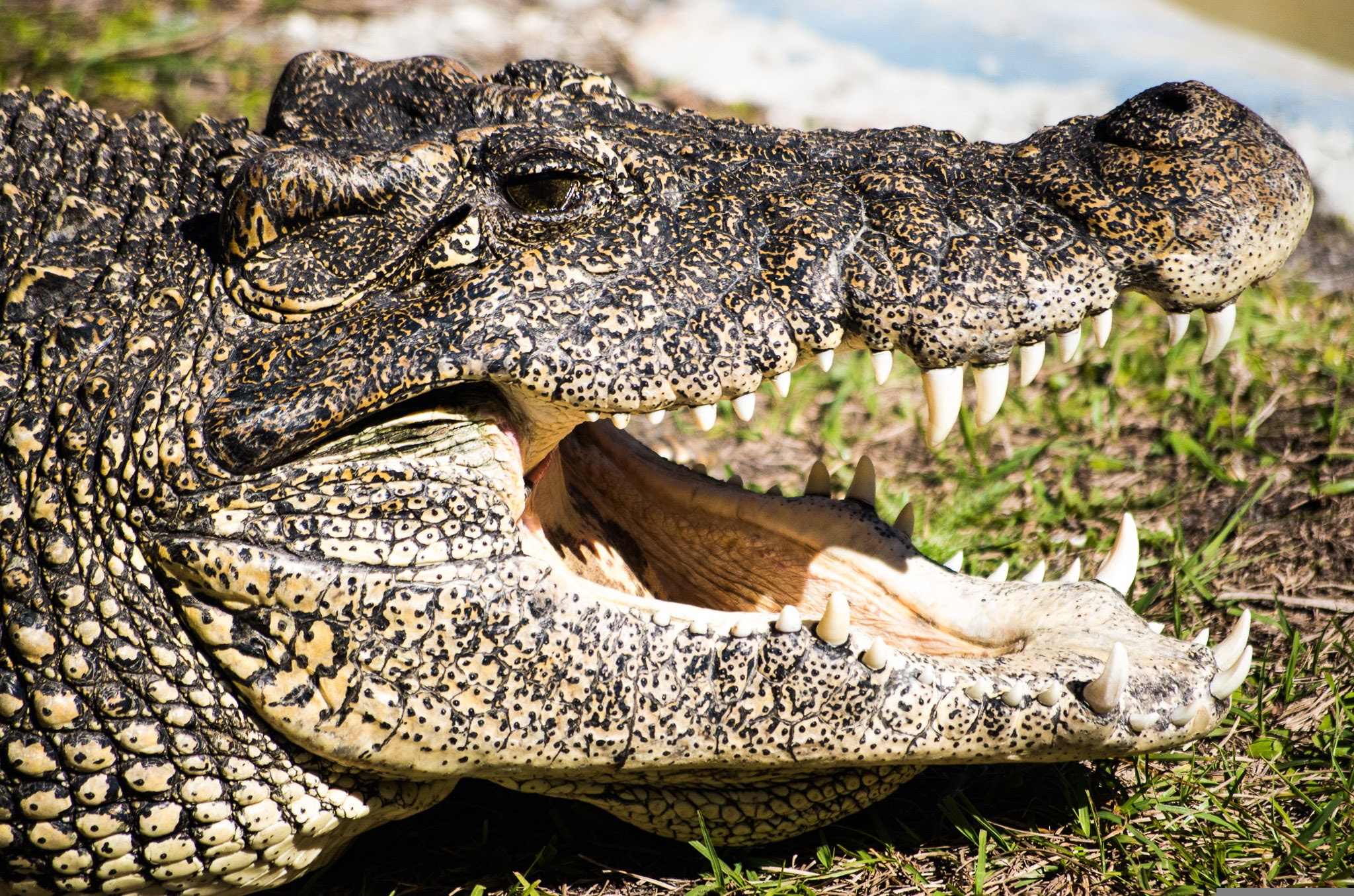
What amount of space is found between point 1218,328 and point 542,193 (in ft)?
5.01

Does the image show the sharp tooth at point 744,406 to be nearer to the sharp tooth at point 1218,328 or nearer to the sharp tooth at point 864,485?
the sharp tooth at point 864,485

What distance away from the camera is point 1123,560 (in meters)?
2.90

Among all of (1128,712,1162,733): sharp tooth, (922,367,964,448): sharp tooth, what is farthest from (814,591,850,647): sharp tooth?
(1128,712,1162,733): sharp tooth

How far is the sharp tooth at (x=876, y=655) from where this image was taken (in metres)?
2.34

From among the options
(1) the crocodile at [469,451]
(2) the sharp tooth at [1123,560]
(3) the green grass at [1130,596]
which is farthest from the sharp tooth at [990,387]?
(3) the green grass at [1130,596]

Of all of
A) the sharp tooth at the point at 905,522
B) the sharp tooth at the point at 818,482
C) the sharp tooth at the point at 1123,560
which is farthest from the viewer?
the sharp tooth at the point at 818,482

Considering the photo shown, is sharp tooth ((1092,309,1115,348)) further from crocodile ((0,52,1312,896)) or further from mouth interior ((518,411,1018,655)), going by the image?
mouth interior ((518,411,1018,655))

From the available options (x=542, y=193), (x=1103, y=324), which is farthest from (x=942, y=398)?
(x=542, y=193)

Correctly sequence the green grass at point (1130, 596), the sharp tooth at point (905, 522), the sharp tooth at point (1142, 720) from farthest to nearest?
the sharp tooth at point (905, 522), the green grass at point (1130, 596), the sharp tooth at point (1142, 720)

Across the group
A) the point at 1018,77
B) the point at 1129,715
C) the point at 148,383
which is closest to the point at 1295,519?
the point at 1129,715

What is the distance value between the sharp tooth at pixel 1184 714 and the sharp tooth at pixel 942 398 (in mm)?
784

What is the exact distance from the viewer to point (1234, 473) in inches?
156

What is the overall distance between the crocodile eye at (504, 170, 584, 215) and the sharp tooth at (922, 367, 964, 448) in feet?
2.88

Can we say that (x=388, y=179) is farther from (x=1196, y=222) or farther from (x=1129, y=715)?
(x=1129, y=715)
